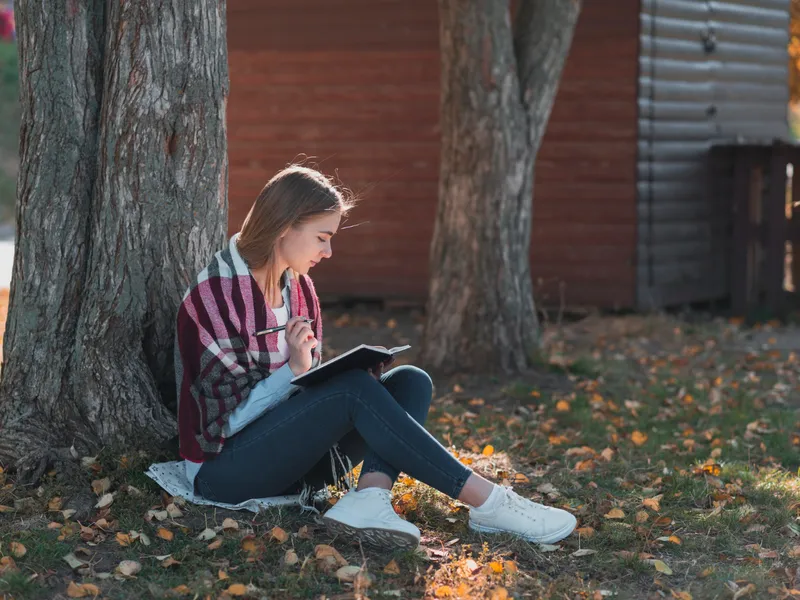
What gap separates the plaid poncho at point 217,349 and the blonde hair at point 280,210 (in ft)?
0.22

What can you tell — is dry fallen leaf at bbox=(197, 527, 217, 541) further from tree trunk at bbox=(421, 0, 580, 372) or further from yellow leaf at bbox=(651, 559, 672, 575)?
tree trunk at bbox=(421, 0, 580, 372)

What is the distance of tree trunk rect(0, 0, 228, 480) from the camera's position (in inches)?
172

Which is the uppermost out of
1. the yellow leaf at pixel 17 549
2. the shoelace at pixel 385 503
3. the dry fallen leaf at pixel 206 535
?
the shoelace at pixel 385 503

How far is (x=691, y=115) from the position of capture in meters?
11.0

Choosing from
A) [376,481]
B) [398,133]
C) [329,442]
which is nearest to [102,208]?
[329,442]

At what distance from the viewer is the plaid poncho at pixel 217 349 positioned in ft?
13.0

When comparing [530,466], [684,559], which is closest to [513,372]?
[530,466]

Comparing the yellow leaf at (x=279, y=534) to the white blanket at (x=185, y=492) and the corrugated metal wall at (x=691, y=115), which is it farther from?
the corrugated metal wall at (x=691, y=115)

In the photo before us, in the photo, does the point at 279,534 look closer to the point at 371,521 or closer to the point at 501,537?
the point at 371,521

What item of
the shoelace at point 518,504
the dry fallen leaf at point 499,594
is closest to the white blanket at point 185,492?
the shoelace at point 518,504

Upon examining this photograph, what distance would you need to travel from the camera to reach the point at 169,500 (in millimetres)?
4242

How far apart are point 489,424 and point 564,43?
3014mm

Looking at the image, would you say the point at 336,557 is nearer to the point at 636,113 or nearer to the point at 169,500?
the point at 169,500

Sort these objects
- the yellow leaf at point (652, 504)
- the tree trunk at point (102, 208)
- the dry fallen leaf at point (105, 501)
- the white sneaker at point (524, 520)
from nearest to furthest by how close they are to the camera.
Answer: the white sneaker at point (524, 520)
the dry fallen leaf at point (105, 501)
the tree trunk at point (102, 208)
the yellow leaf at point (652, 504)
